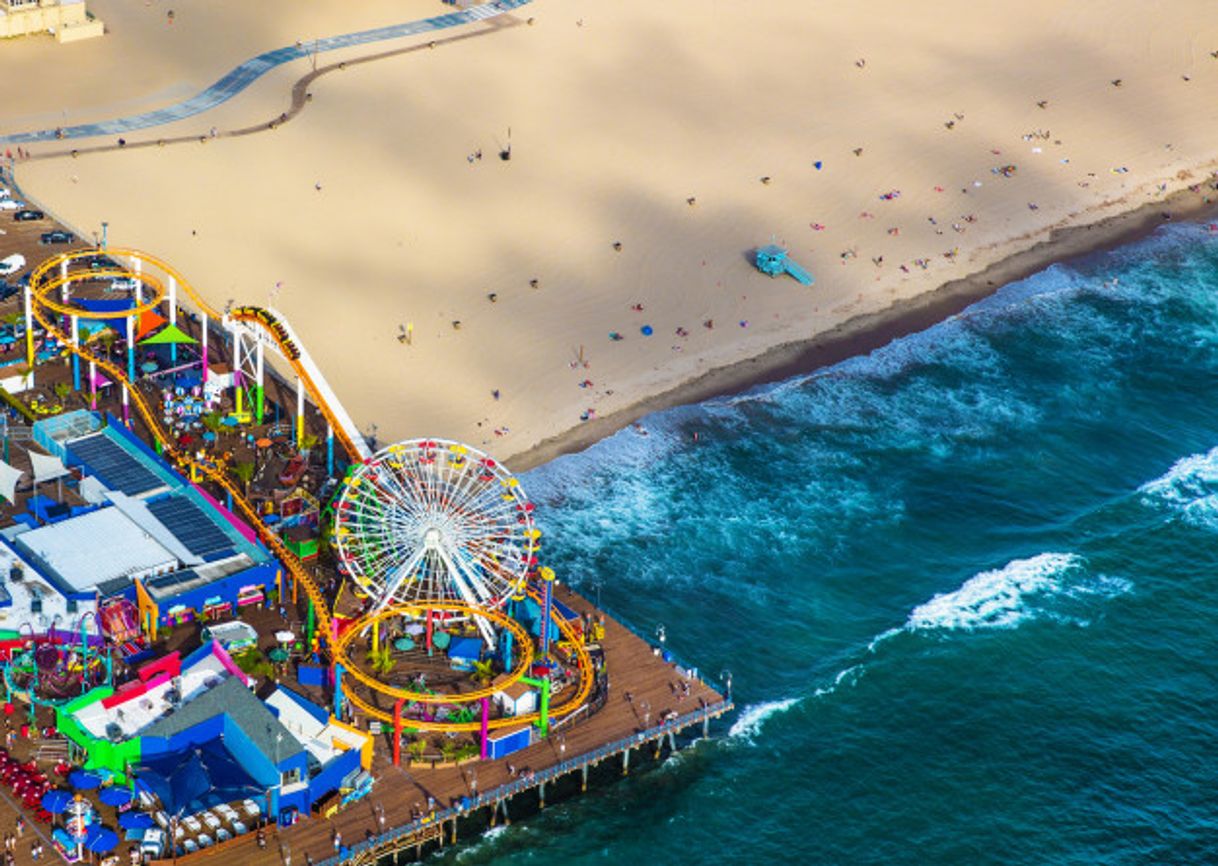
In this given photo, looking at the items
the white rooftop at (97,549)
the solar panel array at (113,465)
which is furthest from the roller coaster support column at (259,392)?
the white rooftop at (97,549)

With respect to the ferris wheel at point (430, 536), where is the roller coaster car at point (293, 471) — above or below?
below

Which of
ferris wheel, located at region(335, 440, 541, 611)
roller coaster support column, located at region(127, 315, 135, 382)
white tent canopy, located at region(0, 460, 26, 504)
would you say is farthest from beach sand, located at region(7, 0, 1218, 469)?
white tent canopy, located at region(0, 460, 26, 504)

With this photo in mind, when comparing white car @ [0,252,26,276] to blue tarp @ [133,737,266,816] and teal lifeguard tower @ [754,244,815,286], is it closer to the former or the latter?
blue tarp @ [133,737,266,816]

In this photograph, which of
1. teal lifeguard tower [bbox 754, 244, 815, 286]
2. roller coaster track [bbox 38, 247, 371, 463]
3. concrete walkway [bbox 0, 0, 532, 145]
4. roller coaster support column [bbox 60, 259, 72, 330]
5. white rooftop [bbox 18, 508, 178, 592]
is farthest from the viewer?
concrete walkway [bbox 0, 0, 532, 145]

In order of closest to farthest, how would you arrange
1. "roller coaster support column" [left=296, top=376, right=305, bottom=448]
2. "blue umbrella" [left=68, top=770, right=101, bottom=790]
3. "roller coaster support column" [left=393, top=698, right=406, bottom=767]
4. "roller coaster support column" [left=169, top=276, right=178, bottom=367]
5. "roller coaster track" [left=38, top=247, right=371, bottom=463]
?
"blue umbrella" [left=68, top=770, right=101, bottom=790]
"roller coaster support column" [left=393, top=698, right=406, bottom=767]
"roller coaster track" [left=38, top=247, right=371, bottom=463]
"roller coaster support column" [left=296, top=376, right=305, bottom=448]
"roller coaster support column" [left=169, top=276, right=178, bottom=367]

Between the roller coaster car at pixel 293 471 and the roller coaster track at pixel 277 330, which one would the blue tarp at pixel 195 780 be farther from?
the roller coaster car at pixel 293 471

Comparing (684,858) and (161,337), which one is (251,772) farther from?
(161,337)

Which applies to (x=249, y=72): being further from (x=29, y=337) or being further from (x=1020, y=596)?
(x=1020, y=596)
